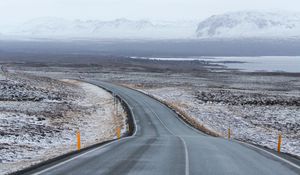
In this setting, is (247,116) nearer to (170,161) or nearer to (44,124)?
(44,124)

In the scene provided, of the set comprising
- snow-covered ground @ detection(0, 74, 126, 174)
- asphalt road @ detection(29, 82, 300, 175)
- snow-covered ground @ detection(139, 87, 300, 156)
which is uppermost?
asphalt road @ detection(29, 82, 300, 175)

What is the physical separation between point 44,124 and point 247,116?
22873 millimetres

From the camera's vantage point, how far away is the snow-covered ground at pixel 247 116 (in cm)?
3466

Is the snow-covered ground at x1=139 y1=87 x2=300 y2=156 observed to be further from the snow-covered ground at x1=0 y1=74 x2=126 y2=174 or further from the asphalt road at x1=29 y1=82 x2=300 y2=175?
the snow-covered ground at x1=0 y1=74 x2=126 y2=174

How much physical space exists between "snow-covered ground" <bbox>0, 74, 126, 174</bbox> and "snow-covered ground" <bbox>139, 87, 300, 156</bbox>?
8252mm

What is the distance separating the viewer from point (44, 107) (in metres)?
42.1

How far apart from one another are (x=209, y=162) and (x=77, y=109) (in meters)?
28.4

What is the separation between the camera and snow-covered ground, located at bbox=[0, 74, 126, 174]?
2169 centimetres

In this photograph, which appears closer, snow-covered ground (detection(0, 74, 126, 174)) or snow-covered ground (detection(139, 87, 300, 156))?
snow-covered ground (detection(0, 74, 126, 174))

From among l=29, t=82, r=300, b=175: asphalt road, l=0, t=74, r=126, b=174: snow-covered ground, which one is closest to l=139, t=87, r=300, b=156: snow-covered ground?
l=29, t=82, r=300, b=175: asphalt road

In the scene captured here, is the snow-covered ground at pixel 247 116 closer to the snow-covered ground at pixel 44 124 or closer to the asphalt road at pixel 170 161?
the asphalt road at pixel 170 161

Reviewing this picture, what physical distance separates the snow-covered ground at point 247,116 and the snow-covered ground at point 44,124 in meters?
8.25

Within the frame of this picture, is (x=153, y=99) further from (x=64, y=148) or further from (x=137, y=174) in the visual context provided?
(x=137, y=174)

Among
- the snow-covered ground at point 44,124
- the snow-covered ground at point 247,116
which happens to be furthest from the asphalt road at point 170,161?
the snow-covered ground at point 247,116
